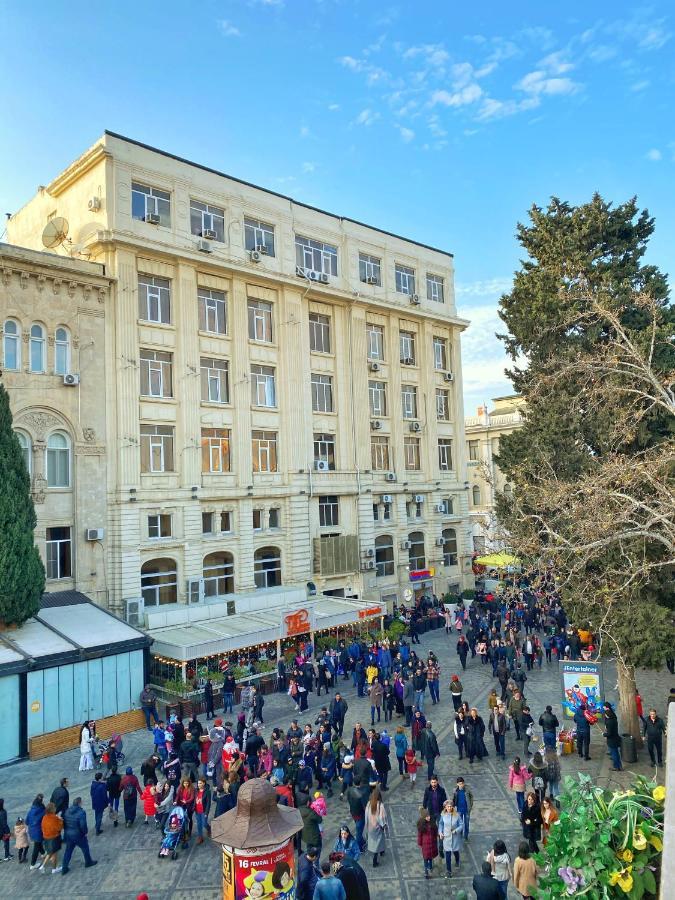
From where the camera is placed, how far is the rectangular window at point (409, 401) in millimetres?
39906

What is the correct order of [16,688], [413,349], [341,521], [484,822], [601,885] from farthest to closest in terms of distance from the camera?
[413,349], [341,521], [16,688], [484,822], [601,885]

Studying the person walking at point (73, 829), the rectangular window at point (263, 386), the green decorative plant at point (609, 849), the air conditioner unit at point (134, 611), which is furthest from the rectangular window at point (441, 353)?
the green decorative plant at point (609, 849)

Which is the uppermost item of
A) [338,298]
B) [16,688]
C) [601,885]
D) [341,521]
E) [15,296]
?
[338,298]

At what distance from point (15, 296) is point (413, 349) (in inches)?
933

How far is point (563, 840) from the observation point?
18.8ft

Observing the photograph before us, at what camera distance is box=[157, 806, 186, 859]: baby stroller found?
12.2 m

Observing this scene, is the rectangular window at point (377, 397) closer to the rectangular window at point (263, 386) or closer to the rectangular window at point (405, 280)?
the rectangular window at point (405, 280)

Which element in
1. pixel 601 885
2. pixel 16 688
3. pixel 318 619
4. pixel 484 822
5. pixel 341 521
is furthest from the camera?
pixel 341 521

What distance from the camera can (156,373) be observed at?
1132 inches

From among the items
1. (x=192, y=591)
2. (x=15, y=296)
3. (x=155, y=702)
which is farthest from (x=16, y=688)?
(x=15, y=296)

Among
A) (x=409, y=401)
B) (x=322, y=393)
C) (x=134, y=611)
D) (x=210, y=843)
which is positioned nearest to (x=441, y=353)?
(x=409, y=401)

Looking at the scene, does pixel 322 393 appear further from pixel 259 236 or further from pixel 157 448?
pixel 157 448

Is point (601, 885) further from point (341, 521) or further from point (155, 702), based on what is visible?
point (341, 521)

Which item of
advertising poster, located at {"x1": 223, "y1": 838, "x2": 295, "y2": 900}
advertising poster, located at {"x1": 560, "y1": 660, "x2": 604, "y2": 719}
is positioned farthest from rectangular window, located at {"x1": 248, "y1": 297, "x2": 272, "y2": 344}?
advertising poster, located at {"x1": 223, "y1": 838, "x2": 295, "y2": 900}
